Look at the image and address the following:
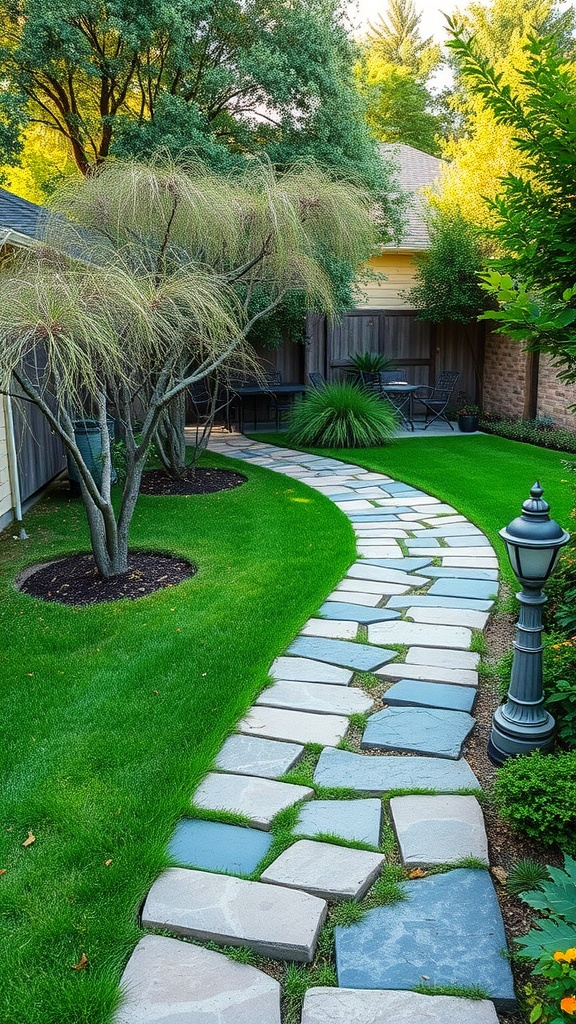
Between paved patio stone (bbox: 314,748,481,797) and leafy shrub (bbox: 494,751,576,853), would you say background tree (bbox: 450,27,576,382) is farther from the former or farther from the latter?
paved patio stone (bbox: 314,748,481,797)

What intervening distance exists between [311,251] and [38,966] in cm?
532

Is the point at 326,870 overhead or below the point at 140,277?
below

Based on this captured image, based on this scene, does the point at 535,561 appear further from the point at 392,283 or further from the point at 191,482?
the point at 392,283

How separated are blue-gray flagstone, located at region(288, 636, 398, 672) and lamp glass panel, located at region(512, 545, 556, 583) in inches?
45.9

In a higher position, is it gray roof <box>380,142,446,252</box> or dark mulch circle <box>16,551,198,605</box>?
gray roof <box>380,142,446,252</box>

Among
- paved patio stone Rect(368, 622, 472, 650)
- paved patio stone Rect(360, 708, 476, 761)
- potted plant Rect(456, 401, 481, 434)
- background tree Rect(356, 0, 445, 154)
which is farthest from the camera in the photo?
background tree Rect(356, 0, 445, 154)

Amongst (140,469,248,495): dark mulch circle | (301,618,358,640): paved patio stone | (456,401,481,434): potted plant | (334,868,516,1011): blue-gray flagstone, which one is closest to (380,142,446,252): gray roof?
(456,401,481,434): potted plant

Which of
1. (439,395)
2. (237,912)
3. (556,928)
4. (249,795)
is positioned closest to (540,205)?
(556,928)

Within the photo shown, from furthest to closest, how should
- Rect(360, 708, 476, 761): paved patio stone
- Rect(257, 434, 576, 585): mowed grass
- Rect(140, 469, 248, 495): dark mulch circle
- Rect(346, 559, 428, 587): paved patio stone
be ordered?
Rect(140, 469, 248, 495): dark mulch circle < Rect(257, 434, 576, 585): mowed grass < Rect(346, 559, 428, 587): paved patio stone < Rect(360, 708, 476, 761): paved patio stone

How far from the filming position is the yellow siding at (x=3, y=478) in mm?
5824

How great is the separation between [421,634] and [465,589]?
785mm

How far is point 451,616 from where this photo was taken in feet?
13.3

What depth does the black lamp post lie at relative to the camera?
2441 mm

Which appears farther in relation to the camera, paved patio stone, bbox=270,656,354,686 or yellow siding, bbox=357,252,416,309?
yellow siding, bbox=357,252,416,309
